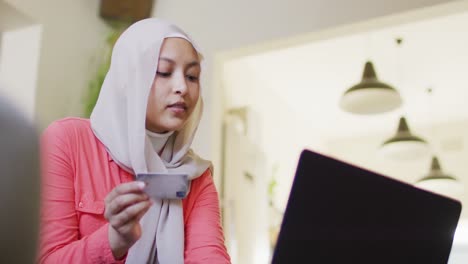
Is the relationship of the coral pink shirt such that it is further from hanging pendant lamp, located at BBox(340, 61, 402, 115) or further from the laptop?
hanging pendant lamp, located at BBox(340, 61, 402, 115)

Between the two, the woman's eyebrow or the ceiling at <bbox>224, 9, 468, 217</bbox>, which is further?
the ceiling at <bbox>224, 9, 468, 217</bbox>

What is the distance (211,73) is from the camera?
9.14 ft

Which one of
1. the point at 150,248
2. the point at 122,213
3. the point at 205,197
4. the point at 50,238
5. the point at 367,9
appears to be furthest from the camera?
the point at 367,9

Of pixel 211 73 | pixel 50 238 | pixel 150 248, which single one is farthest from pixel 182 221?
pixel 211 73

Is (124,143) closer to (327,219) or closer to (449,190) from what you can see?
(327,219)

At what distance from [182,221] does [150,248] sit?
0.24ft

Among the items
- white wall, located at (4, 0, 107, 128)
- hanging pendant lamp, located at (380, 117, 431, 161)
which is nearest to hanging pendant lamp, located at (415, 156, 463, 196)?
hanging pendant lamp, located at (380, 117, 431, 161)

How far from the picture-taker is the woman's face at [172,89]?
39.8 inches

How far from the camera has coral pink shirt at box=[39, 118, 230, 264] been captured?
840 mm

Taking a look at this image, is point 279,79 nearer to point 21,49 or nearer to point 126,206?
point 21,49

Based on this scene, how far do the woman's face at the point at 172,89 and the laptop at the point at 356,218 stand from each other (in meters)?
0.35

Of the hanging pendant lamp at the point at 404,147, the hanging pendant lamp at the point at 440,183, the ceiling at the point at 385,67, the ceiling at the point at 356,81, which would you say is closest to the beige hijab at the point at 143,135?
the ceiling at the point at 356,81

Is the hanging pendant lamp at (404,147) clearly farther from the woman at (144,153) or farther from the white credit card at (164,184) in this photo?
the white credit card at (164,184)

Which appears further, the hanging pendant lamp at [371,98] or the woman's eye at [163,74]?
the hanging pendant lamp at [371,98]
